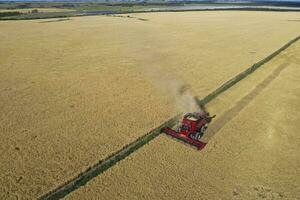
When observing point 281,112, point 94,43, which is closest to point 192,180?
point 281,112

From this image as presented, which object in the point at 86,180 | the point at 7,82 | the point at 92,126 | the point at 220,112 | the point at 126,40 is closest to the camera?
the point at 86,180

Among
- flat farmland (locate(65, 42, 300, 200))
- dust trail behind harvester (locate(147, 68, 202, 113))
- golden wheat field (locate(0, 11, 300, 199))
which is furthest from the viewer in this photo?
dust trail behind harvester (locate(147, 68, 202, 113))

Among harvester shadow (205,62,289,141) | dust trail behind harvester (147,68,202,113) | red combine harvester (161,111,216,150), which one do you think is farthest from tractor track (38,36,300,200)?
harvester shadow (205,62,289,141)

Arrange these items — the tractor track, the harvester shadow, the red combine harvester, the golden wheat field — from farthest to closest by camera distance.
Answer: the harvester shadow < the red combine harvester < the golden wheat field < the tractor track

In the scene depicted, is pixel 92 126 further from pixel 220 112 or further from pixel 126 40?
pixel 126 40

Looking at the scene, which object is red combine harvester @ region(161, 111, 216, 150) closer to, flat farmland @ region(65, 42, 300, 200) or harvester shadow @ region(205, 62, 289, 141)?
flat farmland @ region(65, 42, 300, 200)

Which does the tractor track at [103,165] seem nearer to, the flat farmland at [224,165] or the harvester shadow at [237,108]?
the flat farmland at [224,165]
